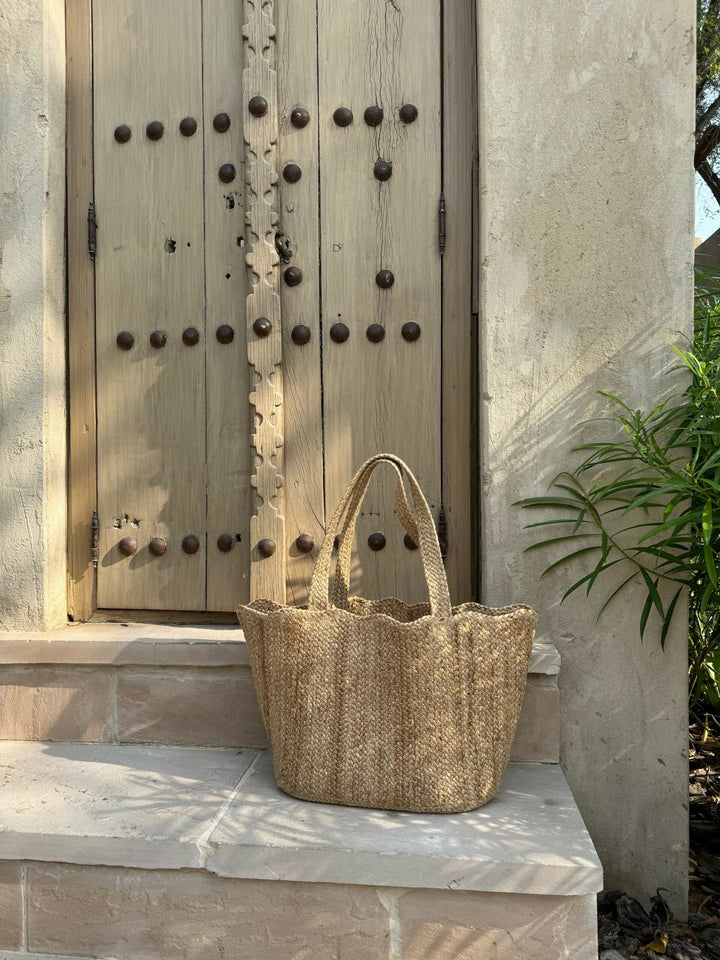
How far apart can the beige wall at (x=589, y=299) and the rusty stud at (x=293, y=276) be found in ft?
1.64

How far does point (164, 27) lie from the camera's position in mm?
2246

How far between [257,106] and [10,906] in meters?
1.95

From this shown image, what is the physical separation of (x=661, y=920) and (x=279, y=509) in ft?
4.33

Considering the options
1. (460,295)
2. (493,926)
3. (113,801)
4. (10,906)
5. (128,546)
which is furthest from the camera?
(128,546)

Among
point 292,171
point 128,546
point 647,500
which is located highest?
point 292,171

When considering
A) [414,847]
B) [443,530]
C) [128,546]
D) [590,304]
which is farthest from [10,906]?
[590,304]

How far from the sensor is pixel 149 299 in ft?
7.43

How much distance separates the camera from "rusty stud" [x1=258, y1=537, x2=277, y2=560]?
2.13 meters

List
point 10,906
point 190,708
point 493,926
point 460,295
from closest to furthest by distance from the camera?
point 493,926 → point 10,906 → point 190,708 → point 460,295

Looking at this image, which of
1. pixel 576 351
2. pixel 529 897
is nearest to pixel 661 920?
pixel 529 897

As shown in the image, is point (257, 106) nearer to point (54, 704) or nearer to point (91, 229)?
point (91, 229)

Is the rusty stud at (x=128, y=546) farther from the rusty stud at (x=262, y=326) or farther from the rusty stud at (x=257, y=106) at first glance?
the rusty stud at (x=257, y=106)

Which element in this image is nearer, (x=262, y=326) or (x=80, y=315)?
(x=262, y=326)

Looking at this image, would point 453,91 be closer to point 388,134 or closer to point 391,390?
point 388,134
